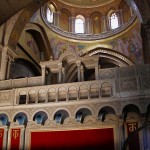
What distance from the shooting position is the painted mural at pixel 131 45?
18.5 m

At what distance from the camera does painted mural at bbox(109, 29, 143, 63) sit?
18.5 meters

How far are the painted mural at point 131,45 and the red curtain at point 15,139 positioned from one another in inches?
421

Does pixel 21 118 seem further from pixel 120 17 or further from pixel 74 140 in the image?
pixel 120 17

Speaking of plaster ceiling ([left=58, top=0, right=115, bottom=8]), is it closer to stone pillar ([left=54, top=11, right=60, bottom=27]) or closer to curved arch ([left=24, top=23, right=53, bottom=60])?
stone pillar ([left=54, top=11, right=60, bottom=27])

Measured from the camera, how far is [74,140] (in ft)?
33.0

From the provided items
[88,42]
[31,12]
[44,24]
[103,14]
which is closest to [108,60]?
[88,42]

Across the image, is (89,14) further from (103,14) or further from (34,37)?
(34,37)

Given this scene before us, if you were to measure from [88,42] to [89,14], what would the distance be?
2624 mm

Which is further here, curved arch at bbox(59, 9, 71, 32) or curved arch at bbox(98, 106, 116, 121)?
curved arch at bbox(59, 9, 71, 32)

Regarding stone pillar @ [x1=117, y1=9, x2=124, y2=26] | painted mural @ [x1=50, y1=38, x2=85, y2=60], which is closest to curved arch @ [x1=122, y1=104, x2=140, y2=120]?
painted mural @ [x1=50, y1=38, x2=85, y2=60]

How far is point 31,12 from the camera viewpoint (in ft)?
47.4

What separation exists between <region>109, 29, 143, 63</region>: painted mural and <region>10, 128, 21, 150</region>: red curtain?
10689 mm

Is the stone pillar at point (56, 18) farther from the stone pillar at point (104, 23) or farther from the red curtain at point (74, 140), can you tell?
the red curtain at point (74, 140)

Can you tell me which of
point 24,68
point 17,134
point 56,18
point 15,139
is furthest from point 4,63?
point 56,18
